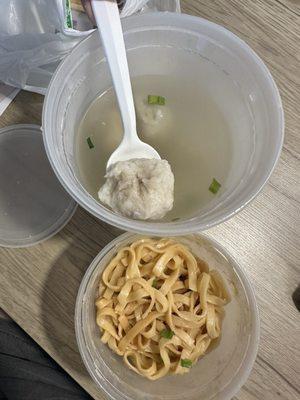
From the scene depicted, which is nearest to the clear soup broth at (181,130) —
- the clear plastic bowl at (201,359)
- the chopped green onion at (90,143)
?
the chopped green onion at (90,143)

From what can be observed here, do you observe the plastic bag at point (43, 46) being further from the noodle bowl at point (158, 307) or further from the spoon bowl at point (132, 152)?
the noodle bowl at point (158, 307)

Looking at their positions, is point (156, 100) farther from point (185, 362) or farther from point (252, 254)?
point (185, 362)

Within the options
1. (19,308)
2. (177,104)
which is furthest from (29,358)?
(177,104)

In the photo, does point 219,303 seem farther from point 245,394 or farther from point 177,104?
point 177,104

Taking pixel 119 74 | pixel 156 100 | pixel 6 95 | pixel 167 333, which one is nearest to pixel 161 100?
pixel 156 100

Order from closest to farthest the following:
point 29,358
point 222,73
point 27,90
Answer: point 222,73
point 27,90
point 29,358
